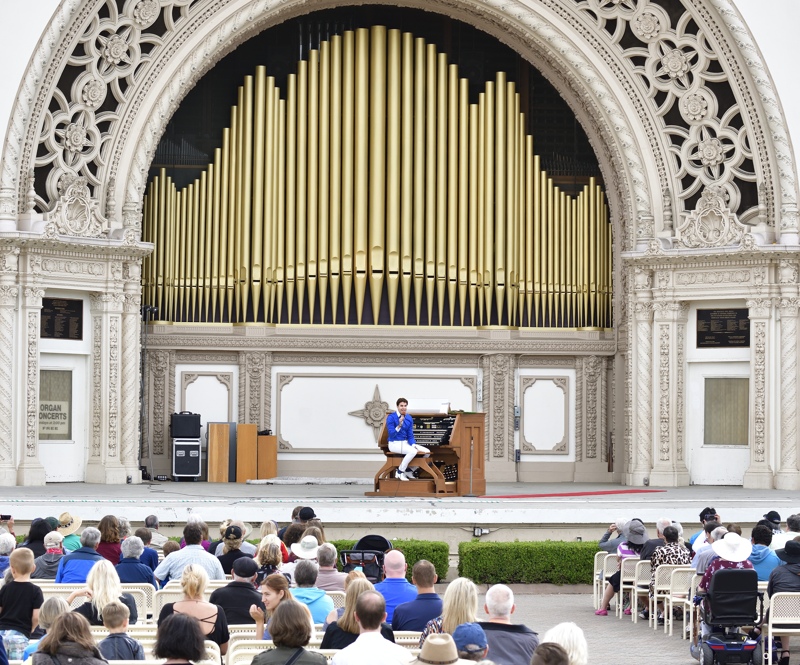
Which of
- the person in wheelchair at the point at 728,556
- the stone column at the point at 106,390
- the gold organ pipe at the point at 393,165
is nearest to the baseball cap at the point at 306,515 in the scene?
the person in wheelchair at the point at 728,556

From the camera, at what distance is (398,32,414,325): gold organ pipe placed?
26312mm

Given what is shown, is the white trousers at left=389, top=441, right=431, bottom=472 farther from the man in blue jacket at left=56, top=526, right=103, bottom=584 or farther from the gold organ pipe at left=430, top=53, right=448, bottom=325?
the man in blue jacket at left=56, top=526, right=103, bottom=584

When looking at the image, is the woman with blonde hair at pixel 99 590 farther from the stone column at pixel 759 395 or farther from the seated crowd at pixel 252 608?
the stone column at pixel 759 395

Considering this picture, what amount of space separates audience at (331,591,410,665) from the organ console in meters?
12.3

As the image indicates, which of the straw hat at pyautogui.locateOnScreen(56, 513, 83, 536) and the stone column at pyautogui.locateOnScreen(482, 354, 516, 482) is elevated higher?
the stone column at pyautogui.locateOnScreen(482, 354, 516, 482)

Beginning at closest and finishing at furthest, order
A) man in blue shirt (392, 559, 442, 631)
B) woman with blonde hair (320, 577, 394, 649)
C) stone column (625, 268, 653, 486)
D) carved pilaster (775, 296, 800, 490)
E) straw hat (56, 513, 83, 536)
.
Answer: woman with blonde hair (320, 577, 394, 649) < man in blue shirt (392, 559, 442, 631) < straw hat (56, 513, 83, 536) < carved pilaster (775, 296, 800, 490) < stone column (625, 268, 653, 486)

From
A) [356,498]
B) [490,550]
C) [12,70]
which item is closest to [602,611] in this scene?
[490,550]

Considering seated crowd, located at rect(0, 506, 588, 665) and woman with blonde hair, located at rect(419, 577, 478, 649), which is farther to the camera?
woman with blonde hair, located at rect(419, 577, 478, 649)

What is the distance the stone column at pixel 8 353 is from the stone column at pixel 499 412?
329 inches

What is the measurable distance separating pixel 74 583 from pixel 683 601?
5.77 metres

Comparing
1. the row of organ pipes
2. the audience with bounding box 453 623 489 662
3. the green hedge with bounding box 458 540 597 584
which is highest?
the row of organ pipes

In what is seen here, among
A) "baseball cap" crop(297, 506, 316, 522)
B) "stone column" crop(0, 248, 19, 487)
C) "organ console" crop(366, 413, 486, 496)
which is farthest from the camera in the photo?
"stone column" crop(0, 248, 19, 487)

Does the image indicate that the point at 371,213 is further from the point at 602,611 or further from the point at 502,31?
the point at 602,611

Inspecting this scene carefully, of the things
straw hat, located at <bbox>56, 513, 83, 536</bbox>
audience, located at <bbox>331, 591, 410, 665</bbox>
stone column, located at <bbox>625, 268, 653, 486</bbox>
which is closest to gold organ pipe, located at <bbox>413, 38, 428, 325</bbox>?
stone column, located at <bbox>625, 268, 653, 486</bbox>
